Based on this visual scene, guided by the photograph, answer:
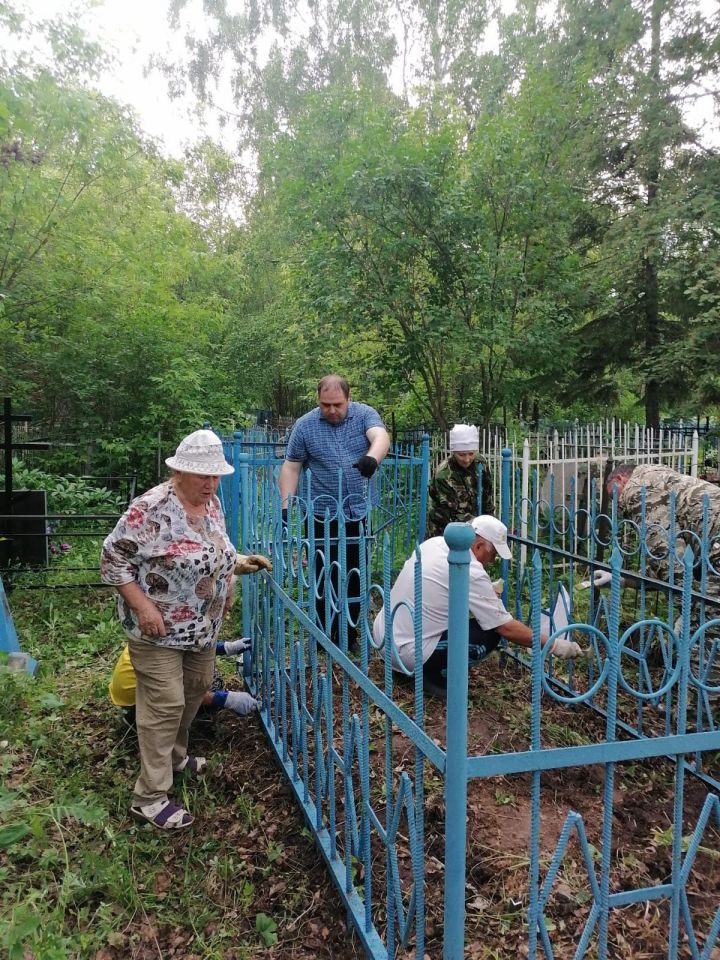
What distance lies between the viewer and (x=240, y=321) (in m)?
17.3

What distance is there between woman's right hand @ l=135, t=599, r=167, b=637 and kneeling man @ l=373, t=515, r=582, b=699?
924mm

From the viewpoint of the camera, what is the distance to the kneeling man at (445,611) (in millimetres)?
2887

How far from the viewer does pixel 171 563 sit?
2.56 metres

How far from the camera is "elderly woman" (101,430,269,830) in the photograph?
252 centimetres

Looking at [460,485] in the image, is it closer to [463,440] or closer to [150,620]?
[463,440]

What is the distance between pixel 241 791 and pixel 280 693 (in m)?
0.45

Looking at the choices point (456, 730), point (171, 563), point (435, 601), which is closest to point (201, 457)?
point (171, 563)

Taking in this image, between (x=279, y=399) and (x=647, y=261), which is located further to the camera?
(x=279, y=399)

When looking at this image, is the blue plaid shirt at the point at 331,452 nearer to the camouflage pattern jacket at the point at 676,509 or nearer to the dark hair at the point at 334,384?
the dark hair at the point at 334,384

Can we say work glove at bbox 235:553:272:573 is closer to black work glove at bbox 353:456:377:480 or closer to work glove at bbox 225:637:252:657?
work glove at bbox 225:637:252:657

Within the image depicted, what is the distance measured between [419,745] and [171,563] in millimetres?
1405

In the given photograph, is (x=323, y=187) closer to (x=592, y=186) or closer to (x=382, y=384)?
(x=382, y=384)

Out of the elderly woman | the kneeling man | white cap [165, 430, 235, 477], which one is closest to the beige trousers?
the elderly woman

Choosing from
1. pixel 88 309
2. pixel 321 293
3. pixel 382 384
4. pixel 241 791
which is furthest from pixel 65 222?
pixel 241 791
